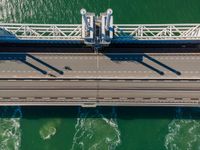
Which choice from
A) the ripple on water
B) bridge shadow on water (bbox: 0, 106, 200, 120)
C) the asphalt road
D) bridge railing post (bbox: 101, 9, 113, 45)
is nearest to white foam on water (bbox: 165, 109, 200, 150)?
bridge shadow on water (bbox: 0, 106, 200, 120)

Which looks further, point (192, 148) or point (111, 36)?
point (192, 148)

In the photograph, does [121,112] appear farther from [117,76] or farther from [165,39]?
[165,39]

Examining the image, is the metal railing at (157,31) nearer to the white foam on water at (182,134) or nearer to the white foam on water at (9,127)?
the white foam on water at (182,134)

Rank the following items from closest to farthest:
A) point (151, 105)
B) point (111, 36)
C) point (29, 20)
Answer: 1. point (111, 36)
2. point (151, 105)
3. point (29, 20)

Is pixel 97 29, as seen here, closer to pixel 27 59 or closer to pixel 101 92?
pixel 101 92

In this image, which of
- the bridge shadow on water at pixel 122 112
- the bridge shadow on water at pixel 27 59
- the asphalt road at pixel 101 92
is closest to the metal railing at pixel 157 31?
the asphalt road at pixel 101 92

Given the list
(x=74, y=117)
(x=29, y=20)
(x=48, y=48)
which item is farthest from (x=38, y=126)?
(x=29, y=20)

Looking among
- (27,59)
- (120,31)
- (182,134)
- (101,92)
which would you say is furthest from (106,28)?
(182,134)
